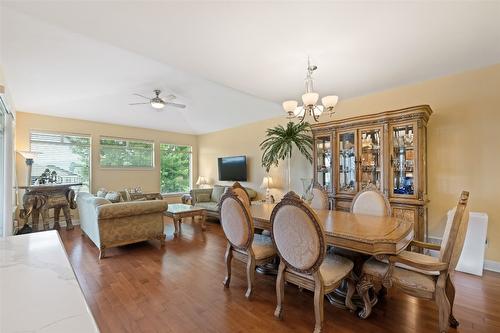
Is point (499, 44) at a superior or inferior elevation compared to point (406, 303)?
superior

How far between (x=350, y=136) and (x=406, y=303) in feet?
8.11

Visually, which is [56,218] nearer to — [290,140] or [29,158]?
[29,158]

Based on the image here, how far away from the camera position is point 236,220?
232 cm

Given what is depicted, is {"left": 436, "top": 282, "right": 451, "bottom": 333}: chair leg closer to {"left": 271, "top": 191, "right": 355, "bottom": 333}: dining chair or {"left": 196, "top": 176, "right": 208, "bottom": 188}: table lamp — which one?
{"left": 271, "top": 191, "right": 355, "bottom": 333}: dining chair

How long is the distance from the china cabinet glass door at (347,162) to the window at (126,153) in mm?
5365

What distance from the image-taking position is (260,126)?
5.92 metres

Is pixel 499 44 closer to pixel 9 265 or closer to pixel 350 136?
pixel 350 136

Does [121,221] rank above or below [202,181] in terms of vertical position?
below

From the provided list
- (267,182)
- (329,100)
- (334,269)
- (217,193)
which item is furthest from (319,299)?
(217,193)

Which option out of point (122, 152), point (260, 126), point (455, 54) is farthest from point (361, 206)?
point (122, 152)

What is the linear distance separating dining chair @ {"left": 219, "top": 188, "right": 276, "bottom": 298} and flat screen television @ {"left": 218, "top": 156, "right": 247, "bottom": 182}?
3.69m

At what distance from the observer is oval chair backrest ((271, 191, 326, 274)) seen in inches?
67.1

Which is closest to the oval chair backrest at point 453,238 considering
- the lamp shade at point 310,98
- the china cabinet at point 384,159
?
the china cabinet at point 384,159

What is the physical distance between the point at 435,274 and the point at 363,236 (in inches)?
28.1
